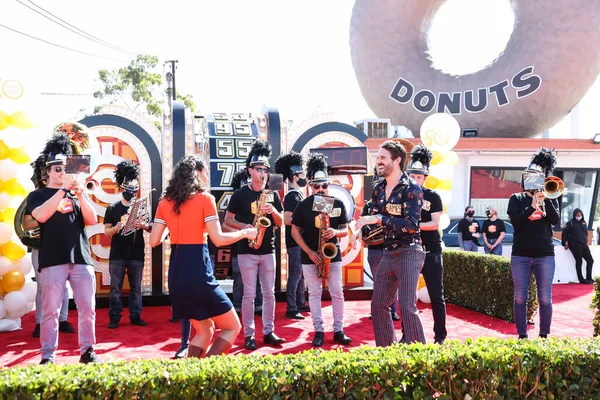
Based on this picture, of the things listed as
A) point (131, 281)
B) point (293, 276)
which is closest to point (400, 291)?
point (293, 276)

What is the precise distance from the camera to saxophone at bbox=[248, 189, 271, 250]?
5604mm

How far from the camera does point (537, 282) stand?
234 inches

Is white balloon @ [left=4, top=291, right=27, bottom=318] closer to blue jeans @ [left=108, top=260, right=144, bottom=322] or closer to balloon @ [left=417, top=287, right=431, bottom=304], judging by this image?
blue jeans @ [left=108, top=260, right=144, bottom=322]


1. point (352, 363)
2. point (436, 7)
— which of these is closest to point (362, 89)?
point (436, 7)

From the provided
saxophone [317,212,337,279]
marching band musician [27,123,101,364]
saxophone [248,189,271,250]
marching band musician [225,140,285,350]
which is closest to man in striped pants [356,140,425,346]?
saxophone [317,212,337,279]

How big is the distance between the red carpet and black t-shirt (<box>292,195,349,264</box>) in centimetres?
112

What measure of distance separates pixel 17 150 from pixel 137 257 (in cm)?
204

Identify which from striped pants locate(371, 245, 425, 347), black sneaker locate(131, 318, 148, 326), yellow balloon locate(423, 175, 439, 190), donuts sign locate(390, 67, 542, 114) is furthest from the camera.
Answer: donuts sign locate(390, 67, 542, 114)

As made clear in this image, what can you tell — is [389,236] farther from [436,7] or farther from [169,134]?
[436,7]

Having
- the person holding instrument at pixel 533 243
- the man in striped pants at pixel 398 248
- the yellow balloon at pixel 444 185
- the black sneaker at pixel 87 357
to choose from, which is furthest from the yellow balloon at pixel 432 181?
the black sneaker at pixel 87 357

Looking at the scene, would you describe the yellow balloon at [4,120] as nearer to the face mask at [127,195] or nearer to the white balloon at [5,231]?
the white balloon at [5,231]

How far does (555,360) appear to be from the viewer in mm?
3531

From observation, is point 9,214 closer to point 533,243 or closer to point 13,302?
point 13,302

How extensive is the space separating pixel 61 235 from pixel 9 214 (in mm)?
2680
